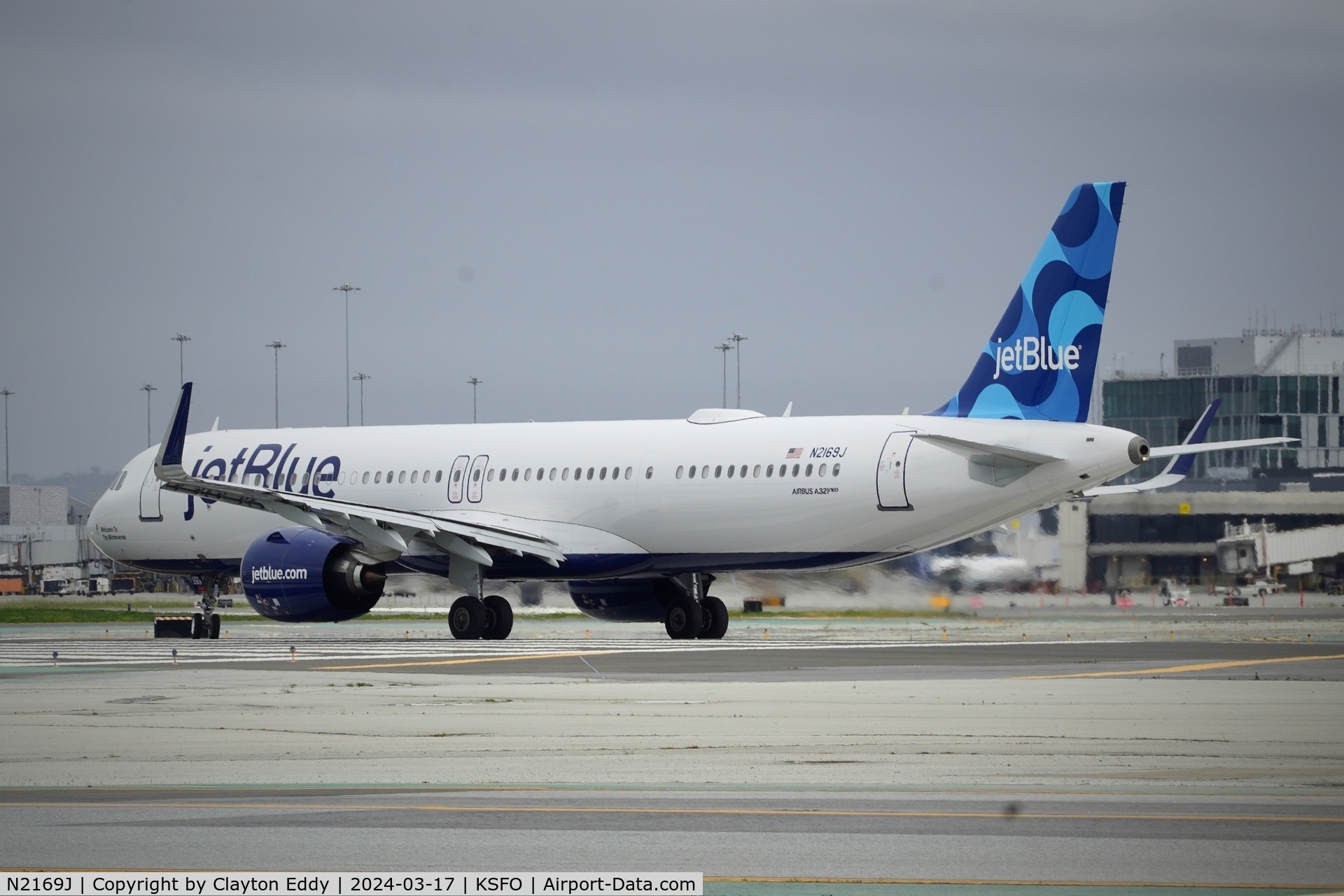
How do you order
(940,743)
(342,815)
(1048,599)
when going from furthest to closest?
(1048,599) → (940,743) → (342,815)

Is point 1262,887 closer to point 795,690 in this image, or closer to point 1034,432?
point 795,690

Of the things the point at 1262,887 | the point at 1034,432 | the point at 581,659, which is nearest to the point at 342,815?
the point at 1262,887

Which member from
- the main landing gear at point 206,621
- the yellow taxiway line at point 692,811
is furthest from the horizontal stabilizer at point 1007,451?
the yellow taxiway line at point 692,811

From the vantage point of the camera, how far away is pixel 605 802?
1044 cm

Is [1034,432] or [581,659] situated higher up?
[1034,432]

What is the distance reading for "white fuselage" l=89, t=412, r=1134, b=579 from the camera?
96.2 feet

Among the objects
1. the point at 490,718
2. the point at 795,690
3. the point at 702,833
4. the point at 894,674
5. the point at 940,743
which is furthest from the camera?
the point at 894,674

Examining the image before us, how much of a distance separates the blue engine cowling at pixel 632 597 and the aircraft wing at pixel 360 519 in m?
2.97

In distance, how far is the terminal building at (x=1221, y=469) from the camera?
1768 inches

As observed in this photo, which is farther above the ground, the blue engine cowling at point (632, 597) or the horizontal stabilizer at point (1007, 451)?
the horizontal stabilizer at point (1007, 451)

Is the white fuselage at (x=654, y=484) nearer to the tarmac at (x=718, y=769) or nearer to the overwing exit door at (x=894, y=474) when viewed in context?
the overwing exit door at (x=894, y=474)

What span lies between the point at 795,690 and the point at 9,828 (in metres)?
10.5

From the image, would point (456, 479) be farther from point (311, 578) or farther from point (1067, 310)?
point (1067, 310)

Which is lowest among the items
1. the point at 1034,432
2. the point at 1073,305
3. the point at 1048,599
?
the point at 1048,599
